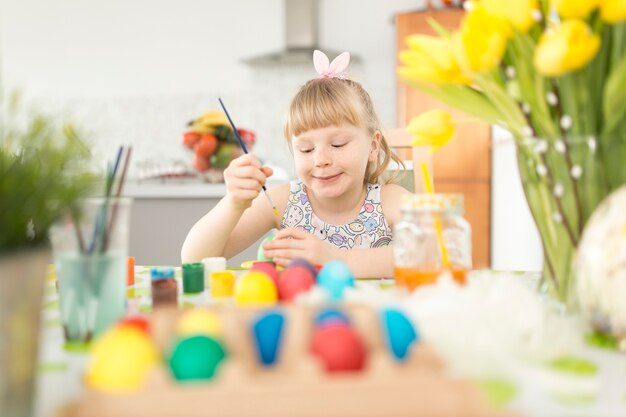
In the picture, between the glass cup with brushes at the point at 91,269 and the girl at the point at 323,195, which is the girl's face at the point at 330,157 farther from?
the glass cup with brushes at the point at 91,269

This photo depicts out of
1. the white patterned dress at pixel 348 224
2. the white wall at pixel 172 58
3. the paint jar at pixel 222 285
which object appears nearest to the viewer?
the paint jar at pixel 222 285

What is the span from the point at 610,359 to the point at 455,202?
255mm

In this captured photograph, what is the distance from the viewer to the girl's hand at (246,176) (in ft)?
3.64

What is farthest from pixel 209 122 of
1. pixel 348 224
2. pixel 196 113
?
pixel 196 113

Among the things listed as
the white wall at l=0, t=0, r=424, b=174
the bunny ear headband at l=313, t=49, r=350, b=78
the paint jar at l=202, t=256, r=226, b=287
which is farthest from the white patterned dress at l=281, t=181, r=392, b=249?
the white wall at l=0, t=0, r=424, b=174

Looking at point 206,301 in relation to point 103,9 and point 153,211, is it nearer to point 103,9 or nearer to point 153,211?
point 153,211

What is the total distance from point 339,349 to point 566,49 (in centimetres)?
33

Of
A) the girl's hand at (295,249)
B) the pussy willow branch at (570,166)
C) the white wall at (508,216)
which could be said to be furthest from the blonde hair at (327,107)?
the white wall at (508,216)

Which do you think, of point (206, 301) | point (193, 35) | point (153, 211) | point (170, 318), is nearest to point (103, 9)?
point (193, 35)

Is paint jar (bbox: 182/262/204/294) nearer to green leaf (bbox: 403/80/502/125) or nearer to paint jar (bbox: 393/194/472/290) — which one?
paint jar (bbox: 393/194/472/290)

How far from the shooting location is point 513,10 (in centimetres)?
55

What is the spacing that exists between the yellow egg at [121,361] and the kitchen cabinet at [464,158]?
11.0 ft

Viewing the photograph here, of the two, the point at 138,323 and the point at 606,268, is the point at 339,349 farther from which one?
the point at 606,268

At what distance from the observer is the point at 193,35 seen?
4.12 m
